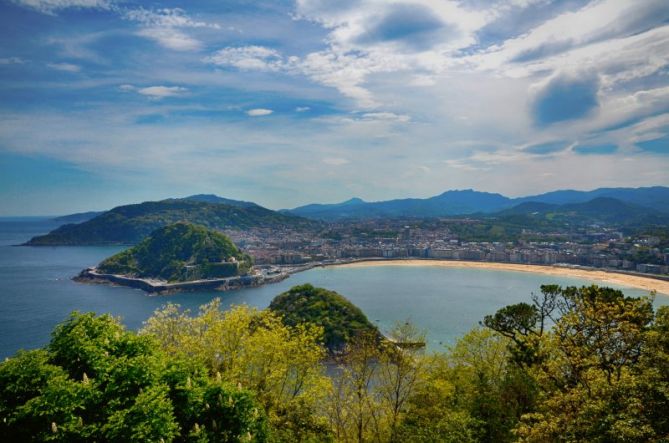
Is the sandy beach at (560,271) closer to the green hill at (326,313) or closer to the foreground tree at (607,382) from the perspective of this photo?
the green hill at (326,313)

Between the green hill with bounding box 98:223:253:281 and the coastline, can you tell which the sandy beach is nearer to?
the green hill with bounding box 98:223:253:281

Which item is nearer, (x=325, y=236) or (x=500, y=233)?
(x=500, y=233)

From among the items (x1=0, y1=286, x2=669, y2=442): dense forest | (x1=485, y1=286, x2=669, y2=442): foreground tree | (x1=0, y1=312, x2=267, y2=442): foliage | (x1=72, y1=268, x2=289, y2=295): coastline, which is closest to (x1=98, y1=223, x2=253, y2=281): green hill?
(x1=72, y1=268, x2=289, y2=295): coastline

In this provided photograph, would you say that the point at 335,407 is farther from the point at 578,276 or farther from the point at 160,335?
the point at 578,276

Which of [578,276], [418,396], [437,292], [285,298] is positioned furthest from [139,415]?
[578,276]

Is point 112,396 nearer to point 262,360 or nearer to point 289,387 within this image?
point 262,360

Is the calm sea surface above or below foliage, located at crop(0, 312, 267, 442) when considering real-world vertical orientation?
below
